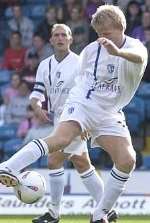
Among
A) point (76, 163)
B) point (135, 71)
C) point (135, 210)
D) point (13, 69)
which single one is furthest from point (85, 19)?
point (135, 71)

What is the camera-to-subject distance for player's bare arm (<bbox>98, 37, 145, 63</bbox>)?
858 centimetres

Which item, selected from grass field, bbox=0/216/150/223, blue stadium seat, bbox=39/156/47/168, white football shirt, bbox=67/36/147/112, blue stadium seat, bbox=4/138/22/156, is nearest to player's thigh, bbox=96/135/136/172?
white football shirt, bbox=67/36/147/112

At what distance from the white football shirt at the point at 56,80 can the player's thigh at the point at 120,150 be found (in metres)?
1.52

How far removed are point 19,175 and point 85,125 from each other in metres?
0.86

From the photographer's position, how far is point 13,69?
17.9m

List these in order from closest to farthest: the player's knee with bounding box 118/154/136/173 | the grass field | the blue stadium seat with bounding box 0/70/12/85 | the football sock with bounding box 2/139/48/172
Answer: the football sock with bounding box 2/139/48/172, the player's knee with bounding box 118/154/136/173, the grass field, the blue stadium seat with bounding box 0/70/12/85

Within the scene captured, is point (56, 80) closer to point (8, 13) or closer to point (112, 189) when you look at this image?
point (112, 189)

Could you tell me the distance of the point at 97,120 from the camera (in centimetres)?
927

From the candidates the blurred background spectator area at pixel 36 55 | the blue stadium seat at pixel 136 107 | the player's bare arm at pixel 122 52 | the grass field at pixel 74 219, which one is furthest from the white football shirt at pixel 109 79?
the blue stadium seat at pixel 136 107

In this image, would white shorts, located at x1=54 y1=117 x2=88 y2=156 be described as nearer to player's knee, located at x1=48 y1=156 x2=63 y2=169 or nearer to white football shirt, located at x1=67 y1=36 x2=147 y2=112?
player's knee, located at x1=48 y1=156 x2=63 y2=169

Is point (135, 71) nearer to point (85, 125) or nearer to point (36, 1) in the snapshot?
point (85, 125)

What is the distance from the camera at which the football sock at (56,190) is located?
1046cm

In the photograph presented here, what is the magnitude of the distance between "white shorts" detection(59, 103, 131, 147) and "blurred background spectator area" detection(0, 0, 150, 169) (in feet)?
18.8

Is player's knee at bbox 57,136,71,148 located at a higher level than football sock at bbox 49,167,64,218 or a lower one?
higher
